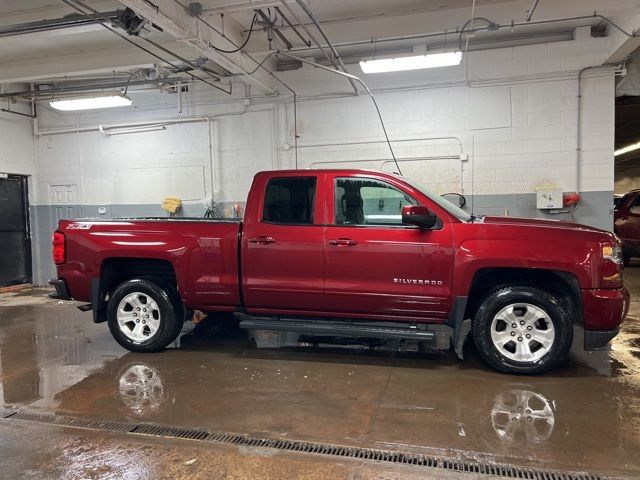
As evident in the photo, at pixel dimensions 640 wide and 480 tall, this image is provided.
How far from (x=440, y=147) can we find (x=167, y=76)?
5.21 m

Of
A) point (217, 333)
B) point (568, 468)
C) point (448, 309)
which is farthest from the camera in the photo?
point (217, 333)

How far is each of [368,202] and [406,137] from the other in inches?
164

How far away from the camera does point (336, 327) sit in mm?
4410

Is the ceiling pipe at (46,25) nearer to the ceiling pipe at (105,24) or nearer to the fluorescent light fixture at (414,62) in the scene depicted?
the ceiling pipe at (105,24)

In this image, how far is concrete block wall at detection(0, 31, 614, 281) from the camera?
750 cm

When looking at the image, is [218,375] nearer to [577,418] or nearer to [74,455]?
[74,455]

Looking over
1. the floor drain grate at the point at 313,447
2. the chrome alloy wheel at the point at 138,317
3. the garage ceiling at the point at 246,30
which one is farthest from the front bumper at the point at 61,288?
the garage ceiling at the point at 246,30

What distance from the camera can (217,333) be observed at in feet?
19.1

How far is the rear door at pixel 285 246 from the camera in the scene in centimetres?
445

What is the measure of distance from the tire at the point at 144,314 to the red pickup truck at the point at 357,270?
0.04 feet

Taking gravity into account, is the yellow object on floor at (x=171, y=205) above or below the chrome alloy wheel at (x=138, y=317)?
above

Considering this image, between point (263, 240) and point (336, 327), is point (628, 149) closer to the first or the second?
point (336, 327)

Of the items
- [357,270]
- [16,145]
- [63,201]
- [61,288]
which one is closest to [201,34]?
[61,288]

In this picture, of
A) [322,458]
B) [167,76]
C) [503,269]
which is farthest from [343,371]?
[167,76]
